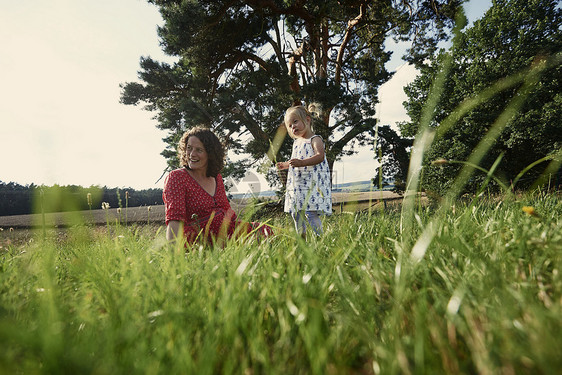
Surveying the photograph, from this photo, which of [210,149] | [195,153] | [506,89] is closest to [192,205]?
[195,153]

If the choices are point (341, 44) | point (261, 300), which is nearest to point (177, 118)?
point (341, 44)

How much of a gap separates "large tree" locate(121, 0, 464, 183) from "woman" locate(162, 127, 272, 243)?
16.9 feet

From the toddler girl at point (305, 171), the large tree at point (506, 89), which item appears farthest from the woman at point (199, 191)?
the large tree at point (506, 89)

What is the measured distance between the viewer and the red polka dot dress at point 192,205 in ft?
9.39

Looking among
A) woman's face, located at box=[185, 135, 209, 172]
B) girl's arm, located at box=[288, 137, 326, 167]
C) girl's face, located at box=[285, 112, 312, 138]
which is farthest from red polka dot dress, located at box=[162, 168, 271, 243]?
girl's face, located at box=[285, 112, 312, 138]

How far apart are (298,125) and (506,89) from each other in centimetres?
1561

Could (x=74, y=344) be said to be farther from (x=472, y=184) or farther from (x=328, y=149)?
(x=472, y=184)

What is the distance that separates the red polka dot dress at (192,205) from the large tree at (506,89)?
12.7 meters

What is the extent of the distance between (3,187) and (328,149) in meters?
23.7

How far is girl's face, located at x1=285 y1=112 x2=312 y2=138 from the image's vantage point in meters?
3.91

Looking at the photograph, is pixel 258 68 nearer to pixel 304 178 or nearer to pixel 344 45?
pixel 344 45

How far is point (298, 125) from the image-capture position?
12.8ft

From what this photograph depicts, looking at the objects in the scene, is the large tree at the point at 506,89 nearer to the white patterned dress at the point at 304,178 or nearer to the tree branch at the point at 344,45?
the tree branch at the point at 344,45

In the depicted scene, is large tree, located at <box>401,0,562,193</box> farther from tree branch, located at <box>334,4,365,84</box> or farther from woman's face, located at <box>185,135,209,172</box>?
woman's face, located at <box>185,135,209,172</box>
